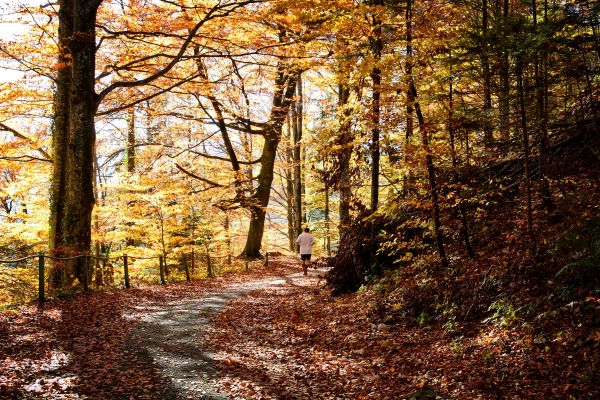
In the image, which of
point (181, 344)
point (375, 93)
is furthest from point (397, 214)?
point (181, 344)

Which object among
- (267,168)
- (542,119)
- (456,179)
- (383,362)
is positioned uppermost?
(267,168)

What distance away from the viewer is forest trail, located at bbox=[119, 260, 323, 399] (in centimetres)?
565

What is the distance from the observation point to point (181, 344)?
24.9 ft

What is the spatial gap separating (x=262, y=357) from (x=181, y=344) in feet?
5.07

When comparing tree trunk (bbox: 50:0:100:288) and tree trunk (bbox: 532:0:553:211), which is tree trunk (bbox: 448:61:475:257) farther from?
tree trunk (bbox: 50:0:100:288)

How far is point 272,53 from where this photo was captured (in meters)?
14.1

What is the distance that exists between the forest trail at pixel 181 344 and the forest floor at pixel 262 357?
0.9 inches

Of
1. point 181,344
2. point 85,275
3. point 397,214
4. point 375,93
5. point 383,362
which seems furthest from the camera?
point 85,275

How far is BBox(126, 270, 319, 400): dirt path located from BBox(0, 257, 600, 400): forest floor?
0.06ft

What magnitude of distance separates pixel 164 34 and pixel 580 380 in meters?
11.9

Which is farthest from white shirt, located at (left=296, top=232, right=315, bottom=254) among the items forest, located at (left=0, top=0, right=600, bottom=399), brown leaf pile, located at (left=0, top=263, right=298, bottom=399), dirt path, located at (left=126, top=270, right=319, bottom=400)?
brown leaf pile, located at (left=0, top=263, right=298, bottom=399)

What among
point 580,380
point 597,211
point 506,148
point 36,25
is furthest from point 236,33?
point 580,380

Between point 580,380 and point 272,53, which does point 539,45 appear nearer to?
point 580,380

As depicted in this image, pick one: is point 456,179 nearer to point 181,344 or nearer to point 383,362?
point 383,362
